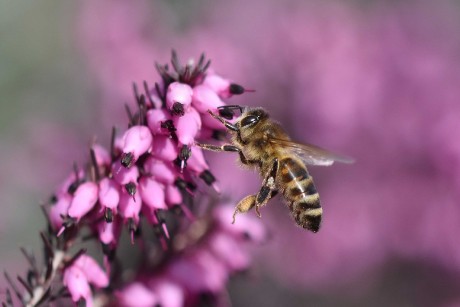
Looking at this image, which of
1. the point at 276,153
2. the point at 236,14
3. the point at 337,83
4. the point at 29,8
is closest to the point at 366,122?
the point at 337,83

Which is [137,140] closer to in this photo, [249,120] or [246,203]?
[249,120]

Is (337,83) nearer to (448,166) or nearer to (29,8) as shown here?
(448,166)

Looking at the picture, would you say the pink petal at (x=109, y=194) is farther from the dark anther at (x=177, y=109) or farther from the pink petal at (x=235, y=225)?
the pink petal at (x=235, y=225)

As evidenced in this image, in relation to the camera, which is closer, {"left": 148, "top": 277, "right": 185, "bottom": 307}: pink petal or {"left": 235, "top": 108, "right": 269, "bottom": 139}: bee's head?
{"left": 235, "top": 108, "right": 269, "bottom": 139}: bee's head

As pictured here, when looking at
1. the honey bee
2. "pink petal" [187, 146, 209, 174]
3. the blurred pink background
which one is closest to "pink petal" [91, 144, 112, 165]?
"pink petal" [187, 146, 209, 174]

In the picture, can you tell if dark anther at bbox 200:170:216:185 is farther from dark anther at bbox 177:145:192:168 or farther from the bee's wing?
the bee's wing

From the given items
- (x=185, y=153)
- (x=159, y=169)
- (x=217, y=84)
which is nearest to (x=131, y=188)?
(x=159, y=169)

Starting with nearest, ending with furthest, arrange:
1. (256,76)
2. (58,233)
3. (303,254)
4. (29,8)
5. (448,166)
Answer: (58,233)
(448,166)
(303,254)
(256,76)
(29,8)
